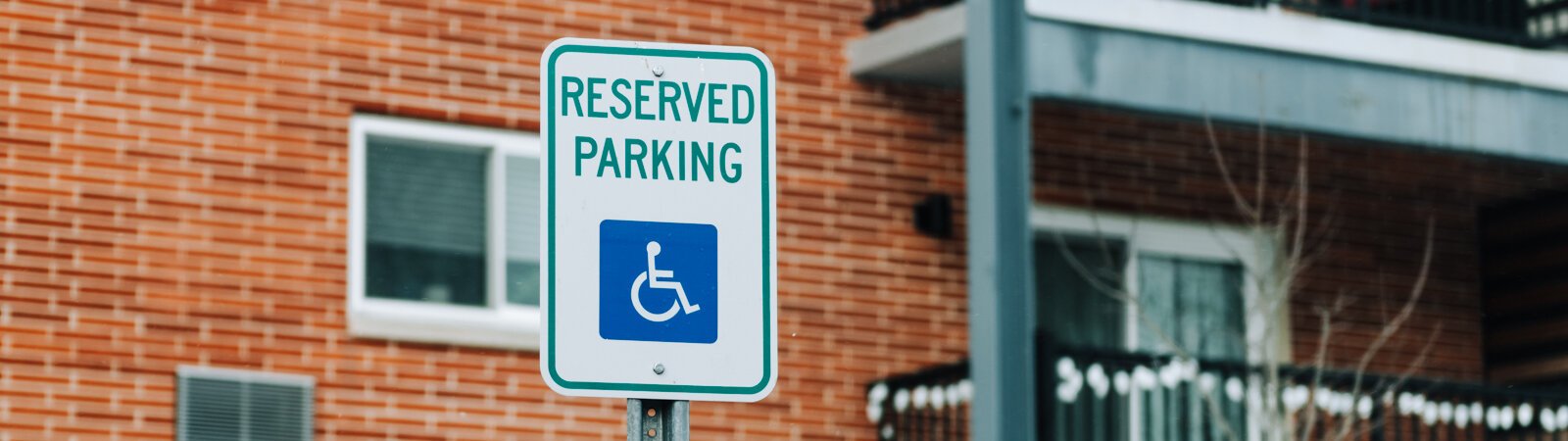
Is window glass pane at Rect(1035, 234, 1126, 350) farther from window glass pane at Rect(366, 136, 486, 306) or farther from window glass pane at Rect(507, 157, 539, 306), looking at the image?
window glass pane at Rect(366, 136, 486, 306)

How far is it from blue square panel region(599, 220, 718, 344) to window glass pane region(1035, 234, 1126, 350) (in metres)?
8.38

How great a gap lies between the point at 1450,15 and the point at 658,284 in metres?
9.80

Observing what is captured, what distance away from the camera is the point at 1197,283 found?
43.9 ft

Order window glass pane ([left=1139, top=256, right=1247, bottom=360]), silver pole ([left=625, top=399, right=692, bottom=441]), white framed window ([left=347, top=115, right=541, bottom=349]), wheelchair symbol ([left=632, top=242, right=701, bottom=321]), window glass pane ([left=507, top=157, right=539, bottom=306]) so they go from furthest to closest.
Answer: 1. window glass pane ([left=1139, top=256, right=1247, bottom=360])
2. window glass pane ([left=507, top=157, right=539, bottom=306])
3. white framed window ([left=347, top=115, right=541, bottom=349])
4. wheelchair symbol ([left=632, top=242, right=701, bottom=321])
5. silver pole ([left=625, top=399, right=692, bottom=441])

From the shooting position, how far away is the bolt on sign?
451 cm

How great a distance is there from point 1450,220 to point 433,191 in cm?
555

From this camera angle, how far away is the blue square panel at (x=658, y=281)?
14.9ft

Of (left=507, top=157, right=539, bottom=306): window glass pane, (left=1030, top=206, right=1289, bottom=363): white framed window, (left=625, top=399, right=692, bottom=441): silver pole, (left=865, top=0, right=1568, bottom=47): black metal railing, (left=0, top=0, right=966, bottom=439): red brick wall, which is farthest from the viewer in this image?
(left=1030, top=206, right=1289, bottom=363): white framed window

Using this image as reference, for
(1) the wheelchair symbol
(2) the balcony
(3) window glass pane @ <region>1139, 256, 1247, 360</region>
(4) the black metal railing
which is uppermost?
(4) the black metal railing

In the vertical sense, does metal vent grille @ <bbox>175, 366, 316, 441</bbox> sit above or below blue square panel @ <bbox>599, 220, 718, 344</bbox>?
below

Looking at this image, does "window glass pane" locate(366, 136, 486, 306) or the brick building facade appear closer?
the brick building facade

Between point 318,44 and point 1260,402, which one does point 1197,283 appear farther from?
point 318,44

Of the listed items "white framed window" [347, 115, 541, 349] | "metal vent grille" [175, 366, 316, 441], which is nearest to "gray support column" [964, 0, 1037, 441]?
"white framed window" [347, 115, 541, 349]

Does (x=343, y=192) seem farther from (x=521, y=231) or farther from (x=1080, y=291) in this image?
(x=1080, y=291)
